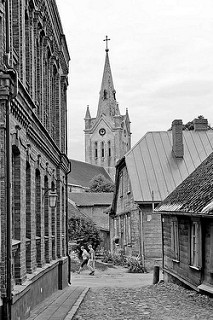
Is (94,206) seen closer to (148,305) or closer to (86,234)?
(86,234)

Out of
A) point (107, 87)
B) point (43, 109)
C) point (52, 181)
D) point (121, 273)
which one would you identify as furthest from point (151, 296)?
point (107, 87)

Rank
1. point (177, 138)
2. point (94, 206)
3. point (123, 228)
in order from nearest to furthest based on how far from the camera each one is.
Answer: point (177, 138) → point (123, 228) → point (94, 206)

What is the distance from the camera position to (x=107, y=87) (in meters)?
124

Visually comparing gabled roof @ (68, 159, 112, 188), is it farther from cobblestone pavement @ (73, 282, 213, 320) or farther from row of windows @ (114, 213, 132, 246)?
cobblestone pavement @ (73, 282, 213, 320)

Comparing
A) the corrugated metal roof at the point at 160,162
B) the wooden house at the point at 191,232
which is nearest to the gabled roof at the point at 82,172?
the corrugated metal roof at the point at 160,162

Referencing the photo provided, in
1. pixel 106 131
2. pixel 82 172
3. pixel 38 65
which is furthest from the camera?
pixel 106 131

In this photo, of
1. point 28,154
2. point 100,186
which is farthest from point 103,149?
point 28,154

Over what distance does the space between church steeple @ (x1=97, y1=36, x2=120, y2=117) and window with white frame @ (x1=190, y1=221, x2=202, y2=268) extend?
344 ft

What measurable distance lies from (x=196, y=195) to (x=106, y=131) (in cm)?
11236

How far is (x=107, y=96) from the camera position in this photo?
409ft

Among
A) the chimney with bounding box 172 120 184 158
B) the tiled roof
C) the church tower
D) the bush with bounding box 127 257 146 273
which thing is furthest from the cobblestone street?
the church tower

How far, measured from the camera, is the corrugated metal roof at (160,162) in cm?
3384

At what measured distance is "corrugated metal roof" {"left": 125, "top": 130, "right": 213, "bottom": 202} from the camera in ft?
111

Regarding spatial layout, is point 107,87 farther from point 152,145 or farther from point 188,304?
point 188,304
